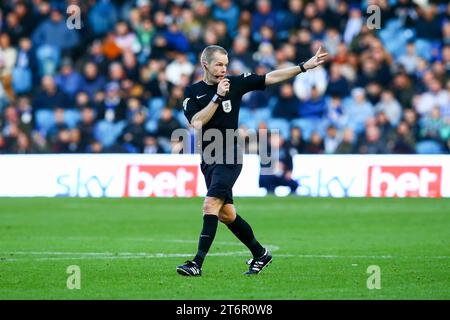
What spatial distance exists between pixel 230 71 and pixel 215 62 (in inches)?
595

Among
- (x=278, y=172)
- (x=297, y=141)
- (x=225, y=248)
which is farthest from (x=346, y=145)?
(x=225, y=248)

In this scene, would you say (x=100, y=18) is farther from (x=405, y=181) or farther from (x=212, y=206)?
(x=212, y=206)

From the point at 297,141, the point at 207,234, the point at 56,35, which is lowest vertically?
the point at 207,234

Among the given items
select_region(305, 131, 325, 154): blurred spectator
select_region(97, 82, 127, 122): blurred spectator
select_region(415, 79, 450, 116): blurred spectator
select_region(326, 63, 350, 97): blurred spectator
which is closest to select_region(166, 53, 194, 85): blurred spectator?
select_region(97, 82, 127, 122): blurred spectator

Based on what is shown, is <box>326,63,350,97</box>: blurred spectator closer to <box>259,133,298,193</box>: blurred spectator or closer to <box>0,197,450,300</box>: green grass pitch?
<box>259,133,298,193</box>: blurred spectator

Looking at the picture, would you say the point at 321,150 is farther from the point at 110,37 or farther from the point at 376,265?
the point at 376,265

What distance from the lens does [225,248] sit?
15.1 m

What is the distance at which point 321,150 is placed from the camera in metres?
25.0

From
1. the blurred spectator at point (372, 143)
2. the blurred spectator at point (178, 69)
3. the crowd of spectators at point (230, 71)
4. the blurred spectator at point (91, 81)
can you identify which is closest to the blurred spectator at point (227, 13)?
the crowd of spectators at point (230, 71)

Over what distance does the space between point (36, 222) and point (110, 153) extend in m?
6.08

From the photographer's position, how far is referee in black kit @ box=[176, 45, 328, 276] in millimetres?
11578

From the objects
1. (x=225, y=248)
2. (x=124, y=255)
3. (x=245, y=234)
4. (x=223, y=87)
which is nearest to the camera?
(x=223, y=87)

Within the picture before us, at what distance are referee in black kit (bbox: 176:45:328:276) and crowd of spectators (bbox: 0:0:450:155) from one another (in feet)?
41.9
